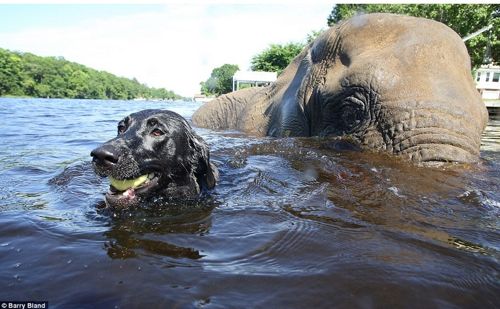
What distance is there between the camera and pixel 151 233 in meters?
3.01

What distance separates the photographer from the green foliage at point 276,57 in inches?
1881

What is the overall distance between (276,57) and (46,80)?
260 feet

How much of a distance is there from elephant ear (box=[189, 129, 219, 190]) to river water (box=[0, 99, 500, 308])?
0.19 m

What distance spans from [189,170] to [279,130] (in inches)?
118

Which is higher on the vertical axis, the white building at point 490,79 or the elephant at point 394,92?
the white building at point 490,79

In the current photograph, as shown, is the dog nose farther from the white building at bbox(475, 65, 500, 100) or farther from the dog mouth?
the white building at bbox(475, 65, 500, 100)

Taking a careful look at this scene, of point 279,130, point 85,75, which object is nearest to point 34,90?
point 85,75

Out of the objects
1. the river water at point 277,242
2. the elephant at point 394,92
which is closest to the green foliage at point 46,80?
the elephant at point 394,92

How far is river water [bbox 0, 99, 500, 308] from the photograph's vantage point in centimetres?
207

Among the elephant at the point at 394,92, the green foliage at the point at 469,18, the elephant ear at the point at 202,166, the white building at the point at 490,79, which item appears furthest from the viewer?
the white building at the point at 490,79

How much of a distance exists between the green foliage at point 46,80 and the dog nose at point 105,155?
96.8m

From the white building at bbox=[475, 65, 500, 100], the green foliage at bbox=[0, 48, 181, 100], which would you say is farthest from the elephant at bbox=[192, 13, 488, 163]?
the green foliage at bbox=[0, 48, 181, 100]

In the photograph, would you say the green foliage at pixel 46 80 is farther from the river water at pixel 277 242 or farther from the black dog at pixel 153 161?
the river water at pixel 277 242

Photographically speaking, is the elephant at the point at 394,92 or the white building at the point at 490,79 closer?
the elephant at the point at 394,92
